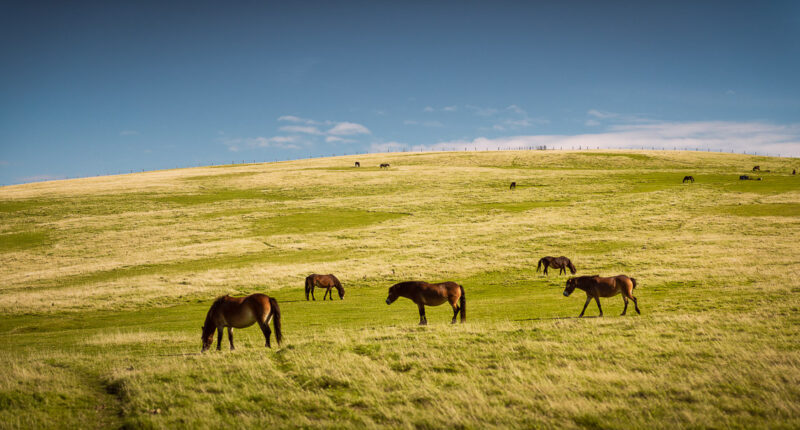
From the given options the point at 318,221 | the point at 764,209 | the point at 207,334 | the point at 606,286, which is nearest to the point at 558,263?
the point at 606,286

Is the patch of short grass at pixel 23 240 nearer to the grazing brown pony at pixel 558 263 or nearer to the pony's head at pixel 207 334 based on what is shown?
the pony's head at pixel 207 334

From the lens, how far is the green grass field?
27.8ft

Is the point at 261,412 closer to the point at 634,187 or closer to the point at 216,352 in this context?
the point at 216,352

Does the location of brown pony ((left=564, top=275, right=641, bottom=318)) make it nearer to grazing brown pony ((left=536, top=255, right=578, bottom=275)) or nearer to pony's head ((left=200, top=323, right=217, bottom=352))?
grazing brown pony ((left=536, top=255, right=578, bottom=275))

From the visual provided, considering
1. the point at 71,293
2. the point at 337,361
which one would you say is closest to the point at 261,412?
the point at 337,361

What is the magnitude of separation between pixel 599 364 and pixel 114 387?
1158 centimetres

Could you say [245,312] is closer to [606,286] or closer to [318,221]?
[606,286]

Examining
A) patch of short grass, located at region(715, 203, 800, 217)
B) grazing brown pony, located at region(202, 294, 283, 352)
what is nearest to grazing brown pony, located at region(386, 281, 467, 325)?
grazing brown pony, located at region(202, 294, 283, 352)

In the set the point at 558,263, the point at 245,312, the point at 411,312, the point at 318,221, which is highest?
the point at 245,312


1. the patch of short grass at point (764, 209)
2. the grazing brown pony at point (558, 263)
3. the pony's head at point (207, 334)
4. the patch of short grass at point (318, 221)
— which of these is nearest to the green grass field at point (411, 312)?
the pony's head at point (207, 334)

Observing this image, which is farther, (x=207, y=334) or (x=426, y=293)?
(x=426, y=293)

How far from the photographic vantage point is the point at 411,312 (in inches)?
858

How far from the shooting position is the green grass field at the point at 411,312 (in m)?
8.48

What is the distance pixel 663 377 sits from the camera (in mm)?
9312
